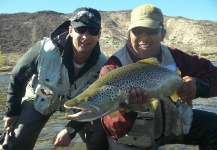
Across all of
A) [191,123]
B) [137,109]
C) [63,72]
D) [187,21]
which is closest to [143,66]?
[137,109]

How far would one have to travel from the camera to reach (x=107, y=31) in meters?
81.2

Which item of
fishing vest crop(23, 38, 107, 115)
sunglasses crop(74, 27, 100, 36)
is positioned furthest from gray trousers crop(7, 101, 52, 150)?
sunglasses crop(74, 27, 100, 36)

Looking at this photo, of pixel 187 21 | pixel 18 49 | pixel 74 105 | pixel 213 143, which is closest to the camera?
pixel 74 105

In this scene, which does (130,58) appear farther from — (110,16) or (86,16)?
(110,16)

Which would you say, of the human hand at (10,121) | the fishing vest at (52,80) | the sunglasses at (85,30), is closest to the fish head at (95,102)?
the sunglasses at (85,30)

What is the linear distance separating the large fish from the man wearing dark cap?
155 centimetres

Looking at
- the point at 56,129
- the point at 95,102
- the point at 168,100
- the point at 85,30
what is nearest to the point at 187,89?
the point at 168,100

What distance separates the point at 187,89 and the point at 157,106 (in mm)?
551

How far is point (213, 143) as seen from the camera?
4316mm

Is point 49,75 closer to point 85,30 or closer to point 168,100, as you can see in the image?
point 85,30

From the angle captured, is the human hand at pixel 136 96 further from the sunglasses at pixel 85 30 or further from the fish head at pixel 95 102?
the sunglasses at pixel 85 30

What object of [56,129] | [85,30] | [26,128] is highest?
[85,30]

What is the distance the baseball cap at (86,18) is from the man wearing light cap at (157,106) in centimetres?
74

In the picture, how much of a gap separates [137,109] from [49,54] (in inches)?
83.1
